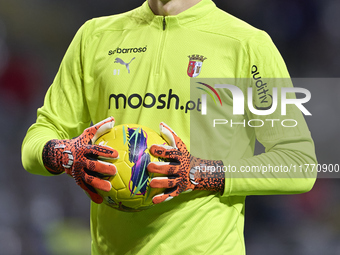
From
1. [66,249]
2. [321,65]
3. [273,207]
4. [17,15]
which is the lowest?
[66,249]

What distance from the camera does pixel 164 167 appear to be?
1665 mm

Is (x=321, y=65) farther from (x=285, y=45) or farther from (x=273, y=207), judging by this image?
(x=273, y=207)

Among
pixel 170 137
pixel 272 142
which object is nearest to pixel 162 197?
pixel 170 137

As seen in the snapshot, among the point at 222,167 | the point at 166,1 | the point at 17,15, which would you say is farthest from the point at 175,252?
the point at 17,15

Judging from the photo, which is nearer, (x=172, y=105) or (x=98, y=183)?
(x=98, y=183)

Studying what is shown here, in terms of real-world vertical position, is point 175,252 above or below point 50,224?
above

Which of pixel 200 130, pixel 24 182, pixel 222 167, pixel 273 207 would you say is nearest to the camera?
pixel 222 167

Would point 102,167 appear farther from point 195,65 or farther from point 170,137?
point 195,65

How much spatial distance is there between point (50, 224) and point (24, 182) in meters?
0.46

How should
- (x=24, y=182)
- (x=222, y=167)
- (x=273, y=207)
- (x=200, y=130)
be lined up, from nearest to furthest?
(x=222, y=167) → (x=200, y=130) → (x=273, y=207) → (x=24, y=182)

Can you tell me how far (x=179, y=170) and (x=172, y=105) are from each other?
338 mm

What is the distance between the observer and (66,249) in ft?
13.3

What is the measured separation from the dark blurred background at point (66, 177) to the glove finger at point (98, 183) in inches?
98.0

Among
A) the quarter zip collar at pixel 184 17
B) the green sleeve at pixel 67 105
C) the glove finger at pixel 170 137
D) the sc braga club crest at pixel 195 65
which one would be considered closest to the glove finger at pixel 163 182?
the glove finger at pixel 170 137
